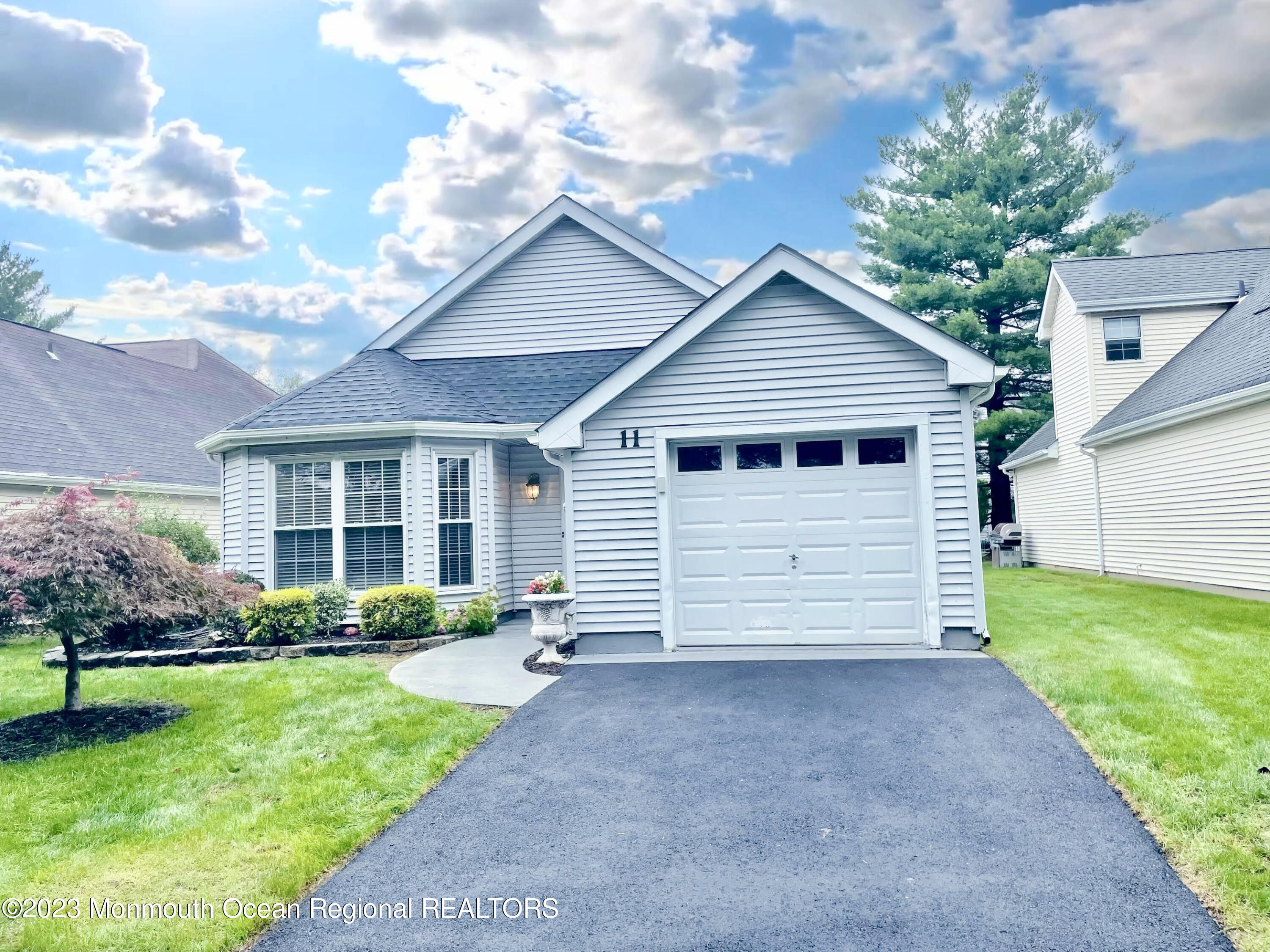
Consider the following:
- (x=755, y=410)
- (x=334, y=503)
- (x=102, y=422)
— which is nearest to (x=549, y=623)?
(x=755, y=410)

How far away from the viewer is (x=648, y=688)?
678cm

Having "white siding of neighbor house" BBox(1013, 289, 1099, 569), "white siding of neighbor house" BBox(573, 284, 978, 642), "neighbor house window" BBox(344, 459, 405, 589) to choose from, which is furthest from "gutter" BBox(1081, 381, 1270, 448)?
"neighbor house window" BBox(344, 459, 405, 589)

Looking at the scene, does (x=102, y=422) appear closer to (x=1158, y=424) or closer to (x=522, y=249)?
(x=522, y=249)

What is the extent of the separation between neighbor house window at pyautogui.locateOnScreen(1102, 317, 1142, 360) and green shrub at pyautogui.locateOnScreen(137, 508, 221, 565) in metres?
18.5

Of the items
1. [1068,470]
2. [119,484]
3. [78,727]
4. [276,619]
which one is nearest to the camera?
[78,727]

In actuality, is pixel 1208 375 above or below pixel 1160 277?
below

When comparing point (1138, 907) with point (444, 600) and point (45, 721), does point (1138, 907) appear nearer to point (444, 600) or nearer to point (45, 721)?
point (45, 721)

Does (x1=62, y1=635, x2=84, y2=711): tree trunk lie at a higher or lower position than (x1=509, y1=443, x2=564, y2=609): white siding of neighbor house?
lower

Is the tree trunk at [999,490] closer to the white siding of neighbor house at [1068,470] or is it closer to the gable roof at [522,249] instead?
the white siding of neighbor house at [1068,470]

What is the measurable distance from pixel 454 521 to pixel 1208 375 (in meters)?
12.4

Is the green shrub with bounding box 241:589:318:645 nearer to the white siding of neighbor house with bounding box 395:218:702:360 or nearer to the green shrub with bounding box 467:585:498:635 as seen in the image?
the green shrub with bounding box 467:585:498:635

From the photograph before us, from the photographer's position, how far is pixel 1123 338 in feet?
53.2

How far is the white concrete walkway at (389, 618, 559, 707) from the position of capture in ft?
21.8

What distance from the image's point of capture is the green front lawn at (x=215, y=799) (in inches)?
128
